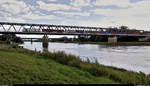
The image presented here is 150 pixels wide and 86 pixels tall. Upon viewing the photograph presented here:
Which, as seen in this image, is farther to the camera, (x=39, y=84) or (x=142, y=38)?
(x=142, y=38)

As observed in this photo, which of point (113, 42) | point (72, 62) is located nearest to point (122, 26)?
point (113, 42)

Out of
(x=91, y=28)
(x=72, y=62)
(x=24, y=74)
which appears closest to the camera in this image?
(x=24, y=74)

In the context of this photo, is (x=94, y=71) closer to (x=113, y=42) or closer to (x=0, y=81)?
(x=0, y=81)

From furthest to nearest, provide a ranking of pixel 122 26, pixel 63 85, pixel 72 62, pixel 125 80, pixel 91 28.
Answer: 1. pixel 122 26
2. pixel 91 28
3. pixel 72 62
4. pixel 125 80
5. pixel 63 85

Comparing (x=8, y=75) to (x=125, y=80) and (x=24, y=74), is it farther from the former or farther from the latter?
(x=125, y=80)

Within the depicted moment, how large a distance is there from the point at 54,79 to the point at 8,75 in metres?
2.20

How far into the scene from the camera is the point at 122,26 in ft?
568

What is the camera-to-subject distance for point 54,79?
836 cm

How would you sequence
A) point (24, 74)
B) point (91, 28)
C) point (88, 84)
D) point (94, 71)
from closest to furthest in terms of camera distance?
1. point (88, 84)
2. point (24, 74)
3. point (94, 71)
4. point (91, 28)

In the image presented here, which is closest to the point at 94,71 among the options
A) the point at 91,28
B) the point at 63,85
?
the point at 63,85

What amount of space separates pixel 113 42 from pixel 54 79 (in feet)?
363

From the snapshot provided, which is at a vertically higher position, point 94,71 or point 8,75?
point 8,75

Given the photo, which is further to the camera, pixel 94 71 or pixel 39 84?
pixel 94 71

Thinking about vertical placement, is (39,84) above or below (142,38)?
above
